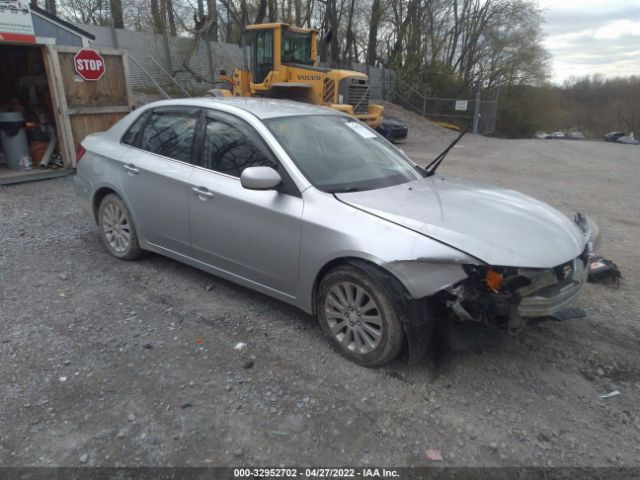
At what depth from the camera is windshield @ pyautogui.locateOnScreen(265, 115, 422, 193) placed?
3.62 meters

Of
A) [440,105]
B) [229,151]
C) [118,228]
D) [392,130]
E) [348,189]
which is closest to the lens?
[348,189]

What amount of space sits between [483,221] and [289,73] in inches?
513

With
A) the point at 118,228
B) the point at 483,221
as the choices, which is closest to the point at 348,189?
the point at 483,221

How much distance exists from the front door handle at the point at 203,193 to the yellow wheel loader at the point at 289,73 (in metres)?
11.0

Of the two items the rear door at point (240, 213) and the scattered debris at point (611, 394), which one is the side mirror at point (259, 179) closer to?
the rear door at point (240, 213)

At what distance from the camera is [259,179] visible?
3.38 meters

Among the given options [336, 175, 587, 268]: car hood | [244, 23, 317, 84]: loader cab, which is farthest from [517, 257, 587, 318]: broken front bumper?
[244, 23, 317, 84]: loader cab

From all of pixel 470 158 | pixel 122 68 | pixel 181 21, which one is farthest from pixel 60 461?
pixel 181 21

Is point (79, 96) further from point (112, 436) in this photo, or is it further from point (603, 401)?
point (603, 401)

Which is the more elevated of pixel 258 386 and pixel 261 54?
pixel 261 54

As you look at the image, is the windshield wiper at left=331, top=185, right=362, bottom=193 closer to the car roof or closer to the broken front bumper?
the car roof

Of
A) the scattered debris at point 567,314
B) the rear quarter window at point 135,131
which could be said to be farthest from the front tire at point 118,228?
the scattered debris at point 567,314

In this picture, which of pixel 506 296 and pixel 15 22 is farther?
pixel 15 22

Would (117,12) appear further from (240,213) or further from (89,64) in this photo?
(240,213)
